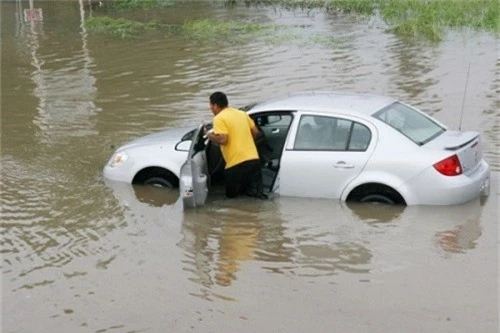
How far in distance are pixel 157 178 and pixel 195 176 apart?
1154mm

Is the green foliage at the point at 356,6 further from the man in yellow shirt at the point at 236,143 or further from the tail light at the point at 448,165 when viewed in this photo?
the tail light at the point at 448,165

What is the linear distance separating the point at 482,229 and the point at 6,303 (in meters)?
4.75

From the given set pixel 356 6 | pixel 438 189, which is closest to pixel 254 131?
pixel 438 189

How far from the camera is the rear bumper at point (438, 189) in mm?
9016

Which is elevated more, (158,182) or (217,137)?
(217,137)

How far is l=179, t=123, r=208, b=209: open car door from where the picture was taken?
941 cm

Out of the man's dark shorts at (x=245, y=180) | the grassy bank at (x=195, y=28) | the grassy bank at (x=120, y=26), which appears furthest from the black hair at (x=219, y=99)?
the grassy bank at (x=120, y=26)

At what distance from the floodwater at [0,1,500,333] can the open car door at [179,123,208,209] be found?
18 centimetres

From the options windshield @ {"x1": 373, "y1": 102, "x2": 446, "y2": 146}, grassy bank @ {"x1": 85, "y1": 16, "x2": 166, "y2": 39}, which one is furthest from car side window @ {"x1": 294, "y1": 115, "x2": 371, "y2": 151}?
grassy bank @ {"x1": 85, "y1": 16, "x2": 166, "y2": 39}

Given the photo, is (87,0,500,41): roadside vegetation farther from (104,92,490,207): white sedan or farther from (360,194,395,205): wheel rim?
(360,194,395,205): wheel rim

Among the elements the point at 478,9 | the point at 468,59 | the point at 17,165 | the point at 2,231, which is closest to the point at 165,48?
the point at 468,59

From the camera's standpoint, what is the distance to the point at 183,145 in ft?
33.5

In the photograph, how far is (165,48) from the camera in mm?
24422

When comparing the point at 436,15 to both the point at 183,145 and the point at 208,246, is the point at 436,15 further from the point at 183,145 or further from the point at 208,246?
the point at 208,246
